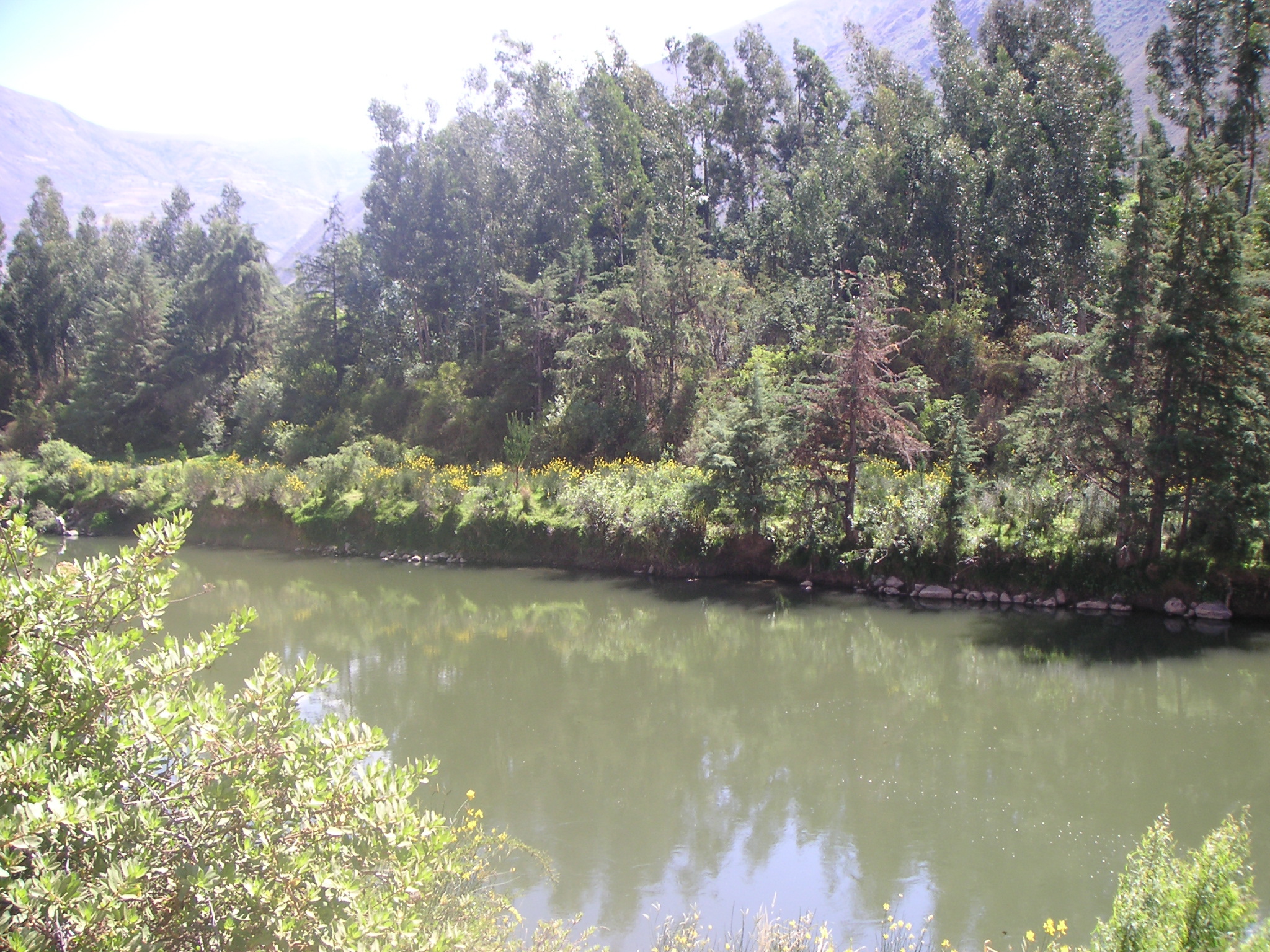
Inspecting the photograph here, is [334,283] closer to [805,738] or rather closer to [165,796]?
[805,738]

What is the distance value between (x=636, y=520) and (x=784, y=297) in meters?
10.0

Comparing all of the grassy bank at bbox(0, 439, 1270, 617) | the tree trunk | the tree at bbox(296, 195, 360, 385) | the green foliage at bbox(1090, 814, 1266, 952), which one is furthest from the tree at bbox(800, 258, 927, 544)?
the tree at bbox(296, 195, 360, 385)

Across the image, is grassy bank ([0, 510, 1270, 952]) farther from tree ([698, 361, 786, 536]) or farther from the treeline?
tree ([698, 361, 786, 536])

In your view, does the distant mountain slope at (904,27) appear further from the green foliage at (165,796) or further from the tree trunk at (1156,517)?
the green foliage at (165,796)

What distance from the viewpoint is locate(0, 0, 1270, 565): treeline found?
1502 centimetres

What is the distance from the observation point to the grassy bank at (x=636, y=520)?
16.2 m

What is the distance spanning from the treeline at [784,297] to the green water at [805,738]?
3286 mm

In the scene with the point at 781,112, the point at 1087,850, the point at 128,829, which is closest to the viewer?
the point at 128,829

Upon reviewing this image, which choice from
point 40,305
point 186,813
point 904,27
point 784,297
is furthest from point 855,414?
point 904,27

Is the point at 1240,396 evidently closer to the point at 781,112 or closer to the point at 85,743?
the point at 85,743

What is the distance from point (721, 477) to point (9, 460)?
2801 centimetres

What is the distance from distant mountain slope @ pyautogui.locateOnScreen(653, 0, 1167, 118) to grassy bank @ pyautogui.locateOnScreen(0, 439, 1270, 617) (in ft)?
58.7

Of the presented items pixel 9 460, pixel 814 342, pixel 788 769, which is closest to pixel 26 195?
pixel 9 460

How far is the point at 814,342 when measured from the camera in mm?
23828
